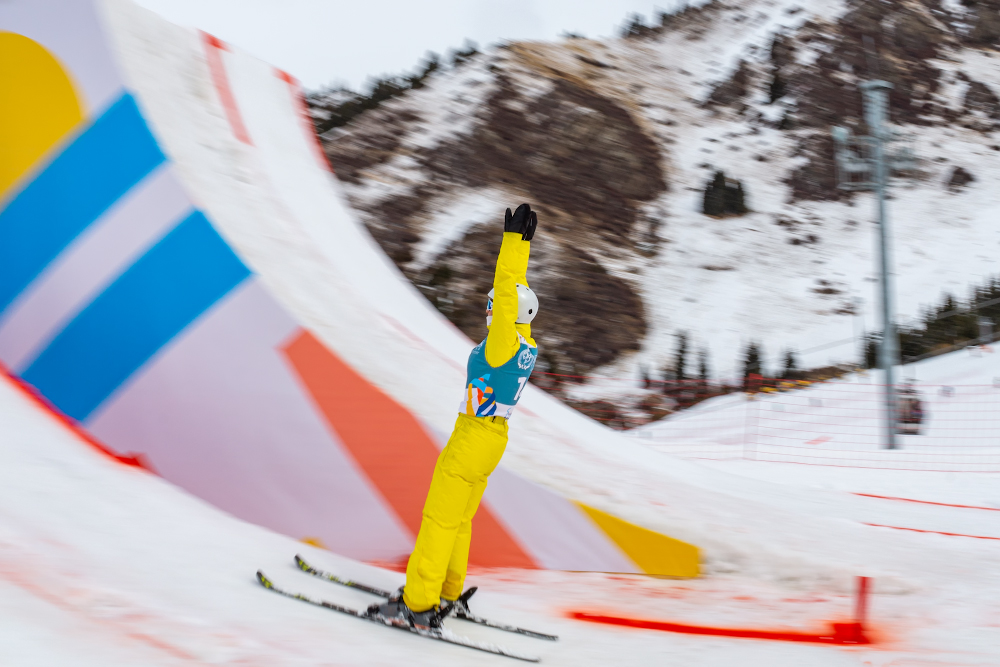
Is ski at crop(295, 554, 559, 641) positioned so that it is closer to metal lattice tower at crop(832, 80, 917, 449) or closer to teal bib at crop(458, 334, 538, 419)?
teal bib at crop(458, 334, 538, 419)

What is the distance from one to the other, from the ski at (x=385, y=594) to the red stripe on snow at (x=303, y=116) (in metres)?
3.83

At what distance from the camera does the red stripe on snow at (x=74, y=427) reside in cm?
391

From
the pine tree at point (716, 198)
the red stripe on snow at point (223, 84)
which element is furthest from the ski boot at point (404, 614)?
the pine tree at point (716, 198)

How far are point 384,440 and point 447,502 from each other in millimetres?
1156

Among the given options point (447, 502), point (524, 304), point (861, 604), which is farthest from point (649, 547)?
point (524, 304)

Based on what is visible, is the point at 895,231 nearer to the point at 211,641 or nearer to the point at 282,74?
the point at 282,74

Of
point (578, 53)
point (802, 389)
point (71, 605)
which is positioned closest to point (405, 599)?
point (71, 605)

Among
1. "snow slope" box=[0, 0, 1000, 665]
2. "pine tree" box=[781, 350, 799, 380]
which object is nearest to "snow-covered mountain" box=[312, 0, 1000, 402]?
"pine tree" box=[781, 350, 799, 380]

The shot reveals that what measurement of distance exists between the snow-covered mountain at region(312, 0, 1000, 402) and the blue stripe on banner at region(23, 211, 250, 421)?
35.7ft

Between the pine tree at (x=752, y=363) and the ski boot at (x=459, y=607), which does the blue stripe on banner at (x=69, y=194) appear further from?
the pine tree at (x=752, y=363)

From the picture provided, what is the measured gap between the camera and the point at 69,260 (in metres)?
4.19

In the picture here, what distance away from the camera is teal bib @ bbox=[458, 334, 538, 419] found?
3.13 m

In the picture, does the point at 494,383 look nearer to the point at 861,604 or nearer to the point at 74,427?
the point at 861,604

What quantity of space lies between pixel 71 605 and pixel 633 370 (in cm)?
1655
